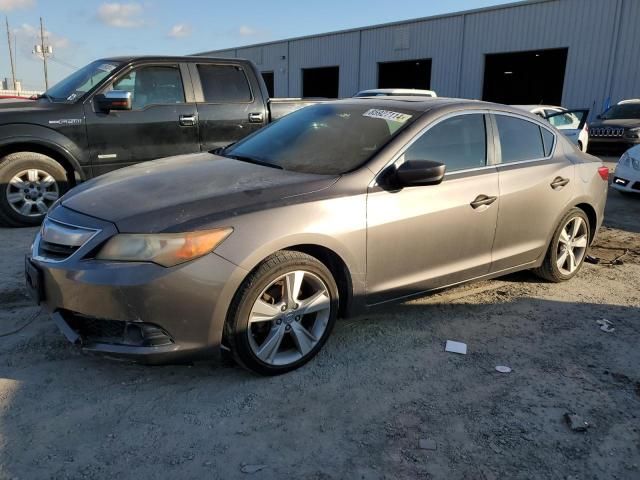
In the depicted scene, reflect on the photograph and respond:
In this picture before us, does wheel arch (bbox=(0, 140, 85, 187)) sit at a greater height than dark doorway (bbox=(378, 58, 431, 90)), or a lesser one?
lesser

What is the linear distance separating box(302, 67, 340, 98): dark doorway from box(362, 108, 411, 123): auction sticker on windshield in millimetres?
29344

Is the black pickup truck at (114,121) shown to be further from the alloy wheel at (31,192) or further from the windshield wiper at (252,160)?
the windshield wiper at (252,160)

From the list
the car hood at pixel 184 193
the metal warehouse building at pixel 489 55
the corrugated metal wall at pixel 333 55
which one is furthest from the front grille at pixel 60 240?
the corrugated metal wall at pixel 333 55

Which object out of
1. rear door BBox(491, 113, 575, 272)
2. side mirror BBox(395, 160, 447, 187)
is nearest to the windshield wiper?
side mirror BBox(395, 160, 447, 187)

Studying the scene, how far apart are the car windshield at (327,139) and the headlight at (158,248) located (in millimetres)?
998

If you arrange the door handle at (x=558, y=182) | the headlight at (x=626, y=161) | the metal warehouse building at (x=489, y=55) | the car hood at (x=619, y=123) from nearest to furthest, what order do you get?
the door handle at (x=558, y=182), the headlight at (x=626, y=161), the car hood at (x=619, y=123), the metal warehouse building at (x=489, y=55)

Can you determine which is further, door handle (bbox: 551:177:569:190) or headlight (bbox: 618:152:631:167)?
headlight (bbox: 618:152:631:167)

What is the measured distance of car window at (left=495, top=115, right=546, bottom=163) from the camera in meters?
4.19

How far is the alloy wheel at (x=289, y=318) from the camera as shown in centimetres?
301

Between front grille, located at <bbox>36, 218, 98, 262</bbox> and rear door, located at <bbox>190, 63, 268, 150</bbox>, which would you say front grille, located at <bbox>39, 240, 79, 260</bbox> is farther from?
rear door, located at <bbox>190, 63, 268, 150</bbox>

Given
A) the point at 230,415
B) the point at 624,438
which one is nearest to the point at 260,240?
the point at 230,415

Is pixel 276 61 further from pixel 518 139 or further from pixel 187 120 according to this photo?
pixel 518 139

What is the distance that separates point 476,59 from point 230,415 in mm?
24120

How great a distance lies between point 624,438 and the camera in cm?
267
